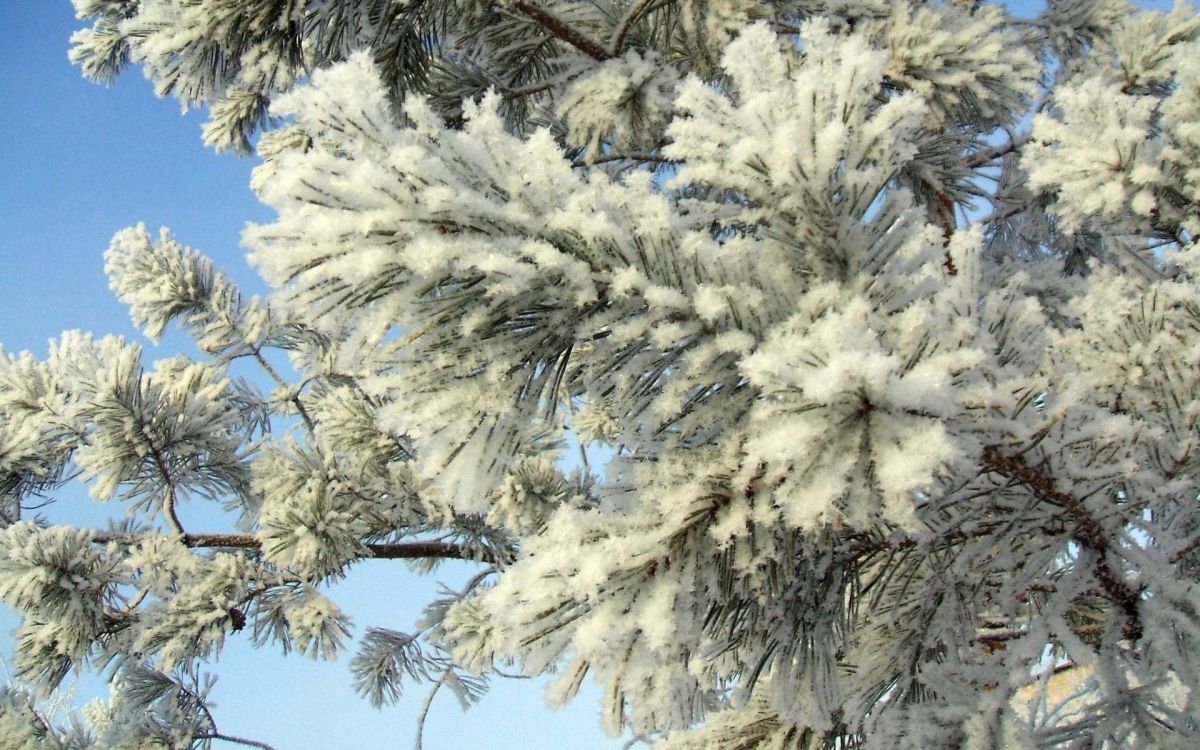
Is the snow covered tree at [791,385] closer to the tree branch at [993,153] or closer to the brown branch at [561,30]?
the brown branch at [561,30]

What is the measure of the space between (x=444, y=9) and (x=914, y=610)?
2703 mm

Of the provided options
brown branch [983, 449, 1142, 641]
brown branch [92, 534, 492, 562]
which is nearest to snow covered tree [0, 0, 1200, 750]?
brown branch [983, 449, 1142, 641]

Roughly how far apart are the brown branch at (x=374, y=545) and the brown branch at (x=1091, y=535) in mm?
2834

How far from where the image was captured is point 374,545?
3.61 meters

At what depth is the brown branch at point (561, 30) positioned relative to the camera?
112 inches

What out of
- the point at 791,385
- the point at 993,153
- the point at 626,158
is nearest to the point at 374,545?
the point at 626,158

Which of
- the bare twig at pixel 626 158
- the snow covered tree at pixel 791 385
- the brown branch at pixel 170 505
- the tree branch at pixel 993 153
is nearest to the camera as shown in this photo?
the snow covered tree at pixel 791 385

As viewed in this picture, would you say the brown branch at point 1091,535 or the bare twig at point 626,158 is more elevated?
the bare twig at point 626,158

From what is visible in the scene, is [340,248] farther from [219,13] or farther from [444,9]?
[444,9]

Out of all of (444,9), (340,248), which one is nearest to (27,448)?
(444,9)

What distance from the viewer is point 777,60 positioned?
3.05 feet

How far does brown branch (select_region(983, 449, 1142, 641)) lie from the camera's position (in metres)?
1.15

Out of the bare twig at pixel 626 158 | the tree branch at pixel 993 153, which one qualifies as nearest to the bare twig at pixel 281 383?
the bare twig at pixel 626 158

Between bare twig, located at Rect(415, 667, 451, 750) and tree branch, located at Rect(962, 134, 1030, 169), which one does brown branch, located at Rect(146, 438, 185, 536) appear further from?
tree branch, located at Rect(962, 134, 1030, 169)
